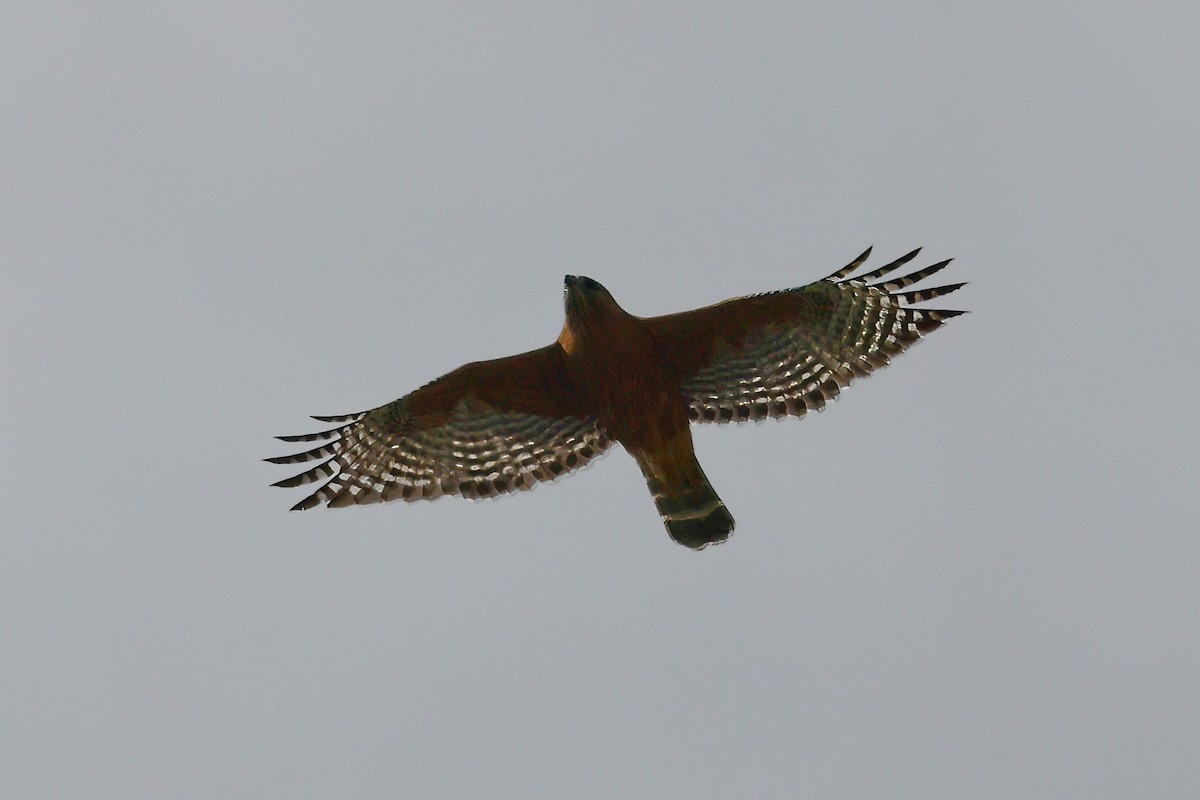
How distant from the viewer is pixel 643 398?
13.3m

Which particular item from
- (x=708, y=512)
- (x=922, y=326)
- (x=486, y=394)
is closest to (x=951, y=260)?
(x=922, y=326)

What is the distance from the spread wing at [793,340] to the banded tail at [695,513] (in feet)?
2.30

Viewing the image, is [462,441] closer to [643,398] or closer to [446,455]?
[446,455]

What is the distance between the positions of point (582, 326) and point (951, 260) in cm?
300

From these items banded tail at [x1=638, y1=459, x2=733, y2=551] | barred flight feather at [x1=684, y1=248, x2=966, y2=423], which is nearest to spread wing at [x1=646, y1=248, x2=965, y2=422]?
barred flight feather at [x1=684, y1=248, x2=966, y2=423]

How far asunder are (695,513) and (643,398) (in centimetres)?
102

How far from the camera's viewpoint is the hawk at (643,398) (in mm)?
13164

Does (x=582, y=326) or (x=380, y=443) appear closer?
(x=582, y=326)

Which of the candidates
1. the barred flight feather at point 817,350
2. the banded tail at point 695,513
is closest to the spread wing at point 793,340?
the barred flight feather at point 817,350

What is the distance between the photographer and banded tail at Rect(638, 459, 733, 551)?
13133mm

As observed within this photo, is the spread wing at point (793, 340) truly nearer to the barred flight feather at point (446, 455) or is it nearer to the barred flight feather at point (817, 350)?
the barred flight feather at point (817, 350)

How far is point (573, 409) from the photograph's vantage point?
13547 millimetres

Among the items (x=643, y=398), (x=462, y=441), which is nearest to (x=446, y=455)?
(x=462, y=441)

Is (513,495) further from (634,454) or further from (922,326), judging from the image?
(922,326)
